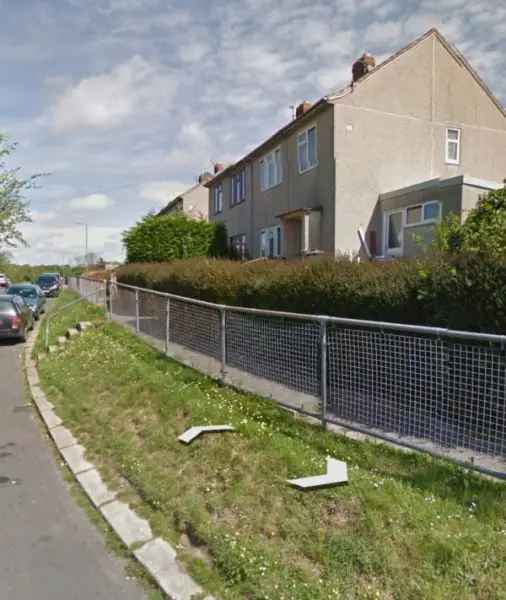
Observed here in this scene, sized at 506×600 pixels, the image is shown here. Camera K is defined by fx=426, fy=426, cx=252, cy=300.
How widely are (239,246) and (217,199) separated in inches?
228

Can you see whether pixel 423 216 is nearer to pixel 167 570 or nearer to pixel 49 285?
pixel 167 570

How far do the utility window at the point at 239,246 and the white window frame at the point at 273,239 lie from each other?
1.29 meters

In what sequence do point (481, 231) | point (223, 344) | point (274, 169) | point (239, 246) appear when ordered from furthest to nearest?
point (239, 246) < point (274, 169) < point (223, 344) < point (481, 231)

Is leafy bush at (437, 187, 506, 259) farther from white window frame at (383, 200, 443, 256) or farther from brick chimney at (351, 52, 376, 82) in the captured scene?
brick chimney at (351, 52, 376, 82)

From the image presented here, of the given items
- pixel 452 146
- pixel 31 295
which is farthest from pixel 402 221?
pixel 31 295

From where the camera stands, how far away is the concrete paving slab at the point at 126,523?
127 inches

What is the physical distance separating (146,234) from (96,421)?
14.5 meters

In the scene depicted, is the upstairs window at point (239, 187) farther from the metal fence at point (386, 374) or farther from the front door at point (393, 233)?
the metal fence at point (386, 374)

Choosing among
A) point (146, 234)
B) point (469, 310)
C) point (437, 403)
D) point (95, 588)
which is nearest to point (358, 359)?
point (437, 403)

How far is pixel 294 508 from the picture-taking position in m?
3.19

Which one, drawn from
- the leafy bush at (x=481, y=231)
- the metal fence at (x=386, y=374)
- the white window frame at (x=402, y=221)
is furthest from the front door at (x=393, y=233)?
the metal fence at (x=386, y=374)

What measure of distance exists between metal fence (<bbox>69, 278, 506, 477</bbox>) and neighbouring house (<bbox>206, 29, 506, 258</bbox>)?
28.8 feet

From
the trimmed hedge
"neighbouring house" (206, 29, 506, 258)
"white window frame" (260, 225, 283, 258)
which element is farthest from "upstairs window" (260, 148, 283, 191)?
the trimmed hedge

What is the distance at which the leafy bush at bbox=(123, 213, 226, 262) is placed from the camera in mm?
18734
